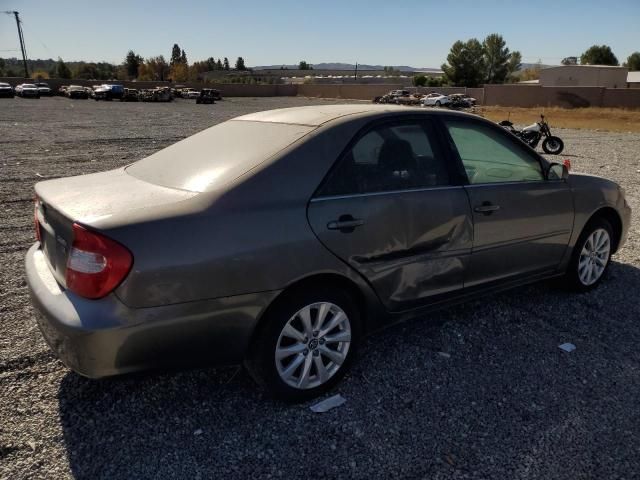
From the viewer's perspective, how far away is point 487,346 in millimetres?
3750

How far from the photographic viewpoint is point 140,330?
2490 millimetres

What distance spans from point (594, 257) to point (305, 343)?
9.97ft

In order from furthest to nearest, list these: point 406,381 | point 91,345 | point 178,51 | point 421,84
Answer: point 178,51 < point 421,84 < point 406,381 < point 91,345

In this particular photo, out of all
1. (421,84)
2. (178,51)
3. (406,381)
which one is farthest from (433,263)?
(178,51)

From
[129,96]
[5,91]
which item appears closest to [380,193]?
[5,91]

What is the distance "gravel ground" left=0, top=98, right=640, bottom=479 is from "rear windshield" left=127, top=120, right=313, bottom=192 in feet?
3.51

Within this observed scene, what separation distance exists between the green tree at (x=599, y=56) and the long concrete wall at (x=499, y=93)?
47771 mm

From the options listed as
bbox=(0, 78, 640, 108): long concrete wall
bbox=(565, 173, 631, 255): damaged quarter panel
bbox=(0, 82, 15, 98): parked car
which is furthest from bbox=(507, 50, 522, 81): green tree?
bbox=(565, 173, 631, 255): damaged quarter panel

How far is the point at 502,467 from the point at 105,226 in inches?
86.8

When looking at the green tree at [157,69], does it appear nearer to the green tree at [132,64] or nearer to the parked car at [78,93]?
the green tree at [132,64]

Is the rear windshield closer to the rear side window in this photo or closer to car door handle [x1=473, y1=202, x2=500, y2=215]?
the rear side window

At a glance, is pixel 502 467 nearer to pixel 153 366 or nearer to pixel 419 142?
pixel 153 366

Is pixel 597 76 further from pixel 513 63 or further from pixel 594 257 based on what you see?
pixel 594 257

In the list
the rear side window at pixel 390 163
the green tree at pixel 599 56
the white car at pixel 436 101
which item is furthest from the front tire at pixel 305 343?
the green tree at pixel 599 56
